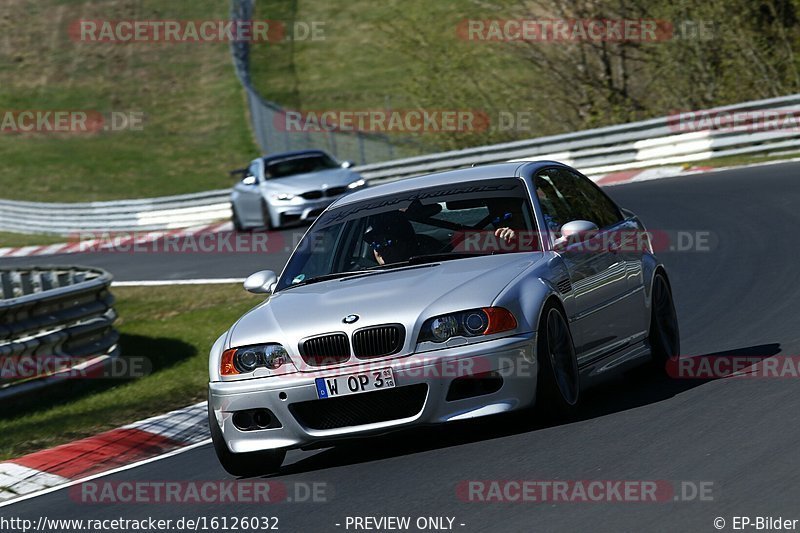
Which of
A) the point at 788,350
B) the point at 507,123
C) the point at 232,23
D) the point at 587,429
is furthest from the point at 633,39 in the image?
the point at 232,23

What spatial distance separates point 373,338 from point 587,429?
1.16 metres

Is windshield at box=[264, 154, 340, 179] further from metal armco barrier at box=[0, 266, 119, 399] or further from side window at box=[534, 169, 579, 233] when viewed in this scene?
side window at box=[534, 169, 579, 233]

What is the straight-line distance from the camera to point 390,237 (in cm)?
816

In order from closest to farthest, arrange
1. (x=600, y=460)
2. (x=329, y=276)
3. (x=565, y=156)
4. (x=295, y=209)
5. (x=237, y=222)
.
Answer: (x=600, y=460) → (x=329, y=276) → (x=295, y=209) → (x=237, y=222) → (x=565, y=156)

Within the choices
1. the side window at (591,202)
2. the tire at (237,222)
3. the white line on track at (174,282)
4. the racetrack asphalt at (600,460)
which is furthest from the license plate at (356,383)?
the tire at (237,222)

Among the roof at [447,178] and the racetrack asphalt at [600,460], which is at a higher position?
the roof at [447,178]

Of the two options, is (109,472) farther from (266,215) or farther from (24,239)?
(24,239)

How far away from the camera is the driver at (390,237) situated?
26.5 ft

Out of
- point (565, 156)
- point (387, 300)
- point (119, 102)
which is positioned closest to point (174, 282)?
point (565, 156)

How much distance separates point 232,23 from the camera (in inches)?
2169

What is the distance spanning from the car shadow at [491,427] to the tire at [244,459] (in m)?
0.09

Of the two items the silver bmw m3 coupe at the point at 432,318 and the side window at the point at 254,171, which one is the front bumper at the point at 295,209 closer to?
the side window at the point at 254,171

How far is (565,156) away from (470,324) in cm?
1897

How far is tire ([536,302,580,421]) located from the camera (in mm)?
7035
